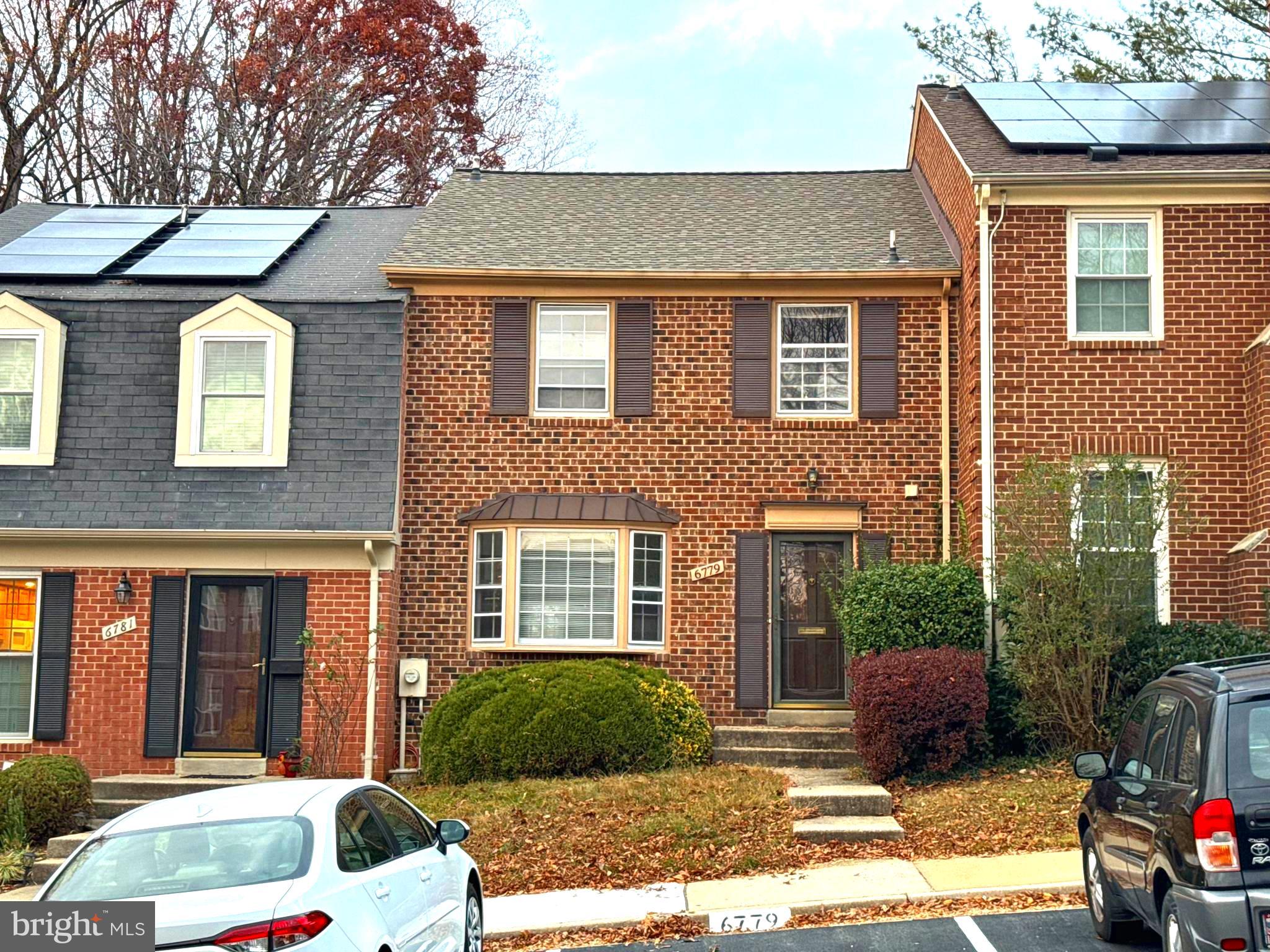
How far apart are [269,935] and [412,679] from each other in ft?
34.8

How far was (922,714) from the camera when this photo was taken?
1397cm

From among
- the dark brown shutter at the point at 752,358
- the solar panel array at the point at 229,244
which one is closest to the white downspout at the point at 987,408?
the dark brown shutter at the point at 752,358

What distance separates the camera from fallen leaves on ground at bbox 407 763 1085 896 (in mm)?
11688

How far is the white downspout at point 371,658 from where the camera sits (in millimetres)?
16109

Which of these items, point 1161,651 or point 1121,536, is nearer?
point 1121,536

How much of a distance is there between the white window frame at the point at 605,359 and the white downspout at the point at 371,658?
2.65m

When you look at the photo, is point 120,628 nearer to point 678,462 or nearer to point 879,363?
point 678,462

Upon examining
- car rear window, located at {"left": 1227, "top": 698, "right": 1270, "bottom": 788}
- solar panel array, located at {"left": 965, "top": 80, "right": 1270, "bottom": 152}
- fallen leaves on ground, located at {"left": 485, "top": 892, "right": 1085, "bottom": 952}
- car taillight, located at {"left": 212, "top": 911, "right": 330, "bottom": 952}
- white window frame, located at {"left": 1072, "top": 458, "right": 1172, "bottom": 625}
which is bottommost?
fallen leaves on ground, located at {"left": 485, "top": 892, "right": 1085, "bottom": 952}

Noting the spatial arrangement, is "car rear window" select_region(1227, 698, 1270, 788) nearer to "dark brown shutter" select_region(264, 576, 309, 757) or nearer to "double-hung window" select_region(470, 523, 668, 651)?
"double-hung window" select_region(470, 523, 668, 651)

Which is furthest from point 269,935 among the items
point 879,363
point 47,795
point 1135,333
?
point 1135,333

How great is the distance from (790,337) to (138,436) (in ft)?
24.8

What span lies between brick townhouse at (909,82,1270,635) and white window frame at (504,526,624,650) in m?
3.95

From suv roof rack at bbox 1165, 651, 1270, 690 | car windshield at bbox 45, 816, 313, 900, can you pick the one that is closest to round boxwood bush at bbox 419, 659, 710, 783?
suv roof rack at bbox 1165, 651, 1270, 690

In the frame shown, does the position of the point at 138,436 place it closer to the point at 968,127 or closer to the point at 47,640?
the point at 47,640
